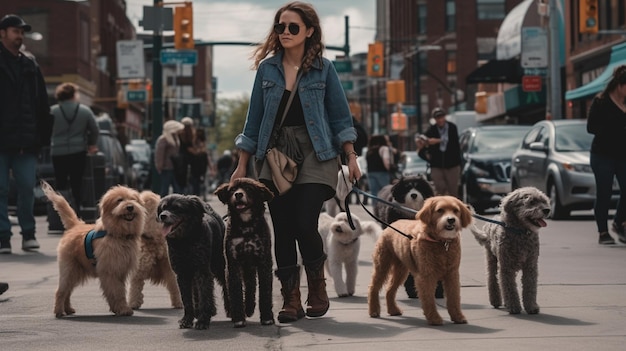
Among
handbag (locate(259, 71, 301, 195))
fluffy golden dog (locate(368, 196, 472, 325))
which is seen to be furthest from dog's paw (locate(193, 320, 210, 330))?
fluffy golden dog (locate(368, 196, 472, 325))

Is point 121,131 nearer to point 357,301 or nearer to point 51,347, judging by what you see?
point 357,301

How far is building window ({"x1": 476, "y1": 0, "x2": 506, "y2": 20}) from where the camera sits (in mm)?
87438

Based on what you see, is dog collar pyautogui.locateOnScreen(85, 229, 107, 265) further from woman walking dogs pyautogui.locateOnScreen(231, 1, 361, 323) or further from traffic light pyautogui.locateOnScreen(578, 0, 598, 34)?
traffic light pyautogui.locateOnScreen(578, 0, 598, 34)

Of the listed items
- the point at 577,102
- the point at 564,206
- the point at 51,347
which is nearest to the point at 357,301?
the point at 51,347

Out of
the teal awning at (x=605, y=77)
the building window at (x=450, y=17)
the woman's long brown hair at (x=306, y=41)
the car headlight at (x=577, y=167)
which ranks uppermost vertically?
the building window at (x=450, y=17)

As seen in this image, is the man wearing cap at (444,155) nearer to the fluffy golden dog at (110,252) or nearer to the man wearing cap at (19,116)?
the man wearing cap at (19,116)

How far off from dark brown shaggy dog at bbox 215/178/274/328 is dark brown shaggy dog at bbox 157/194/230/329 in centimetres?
14

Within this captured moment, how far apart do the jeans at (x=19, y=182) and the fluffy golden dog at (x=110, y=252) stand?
467cm

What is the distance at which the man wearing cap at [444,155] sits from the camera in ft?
65.3

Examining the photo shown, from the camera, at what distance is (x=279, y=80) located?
8.39m

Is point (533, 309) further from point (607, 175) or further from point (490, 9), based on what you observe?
point (490, 9)

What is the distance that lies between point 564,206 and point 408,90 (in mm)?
75954

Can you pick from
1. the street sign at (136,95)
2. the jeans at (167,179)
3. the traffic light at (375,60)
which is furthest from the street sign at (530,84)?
the street sign at (136,95)

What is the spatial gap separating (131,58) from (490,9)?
139ft
